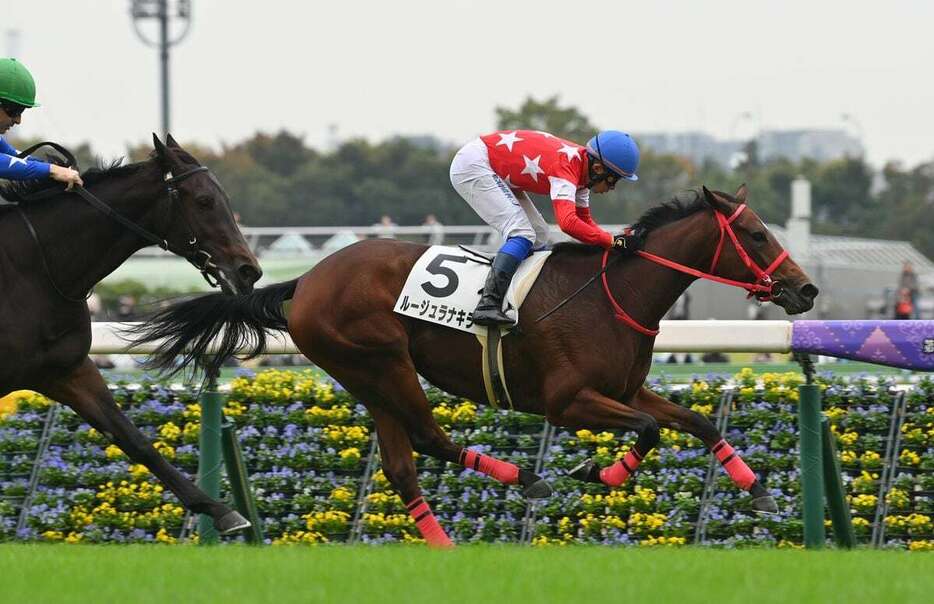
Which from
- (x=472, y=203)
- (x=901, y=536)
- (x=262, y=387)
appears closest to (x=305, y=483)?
(x=262, y=387)

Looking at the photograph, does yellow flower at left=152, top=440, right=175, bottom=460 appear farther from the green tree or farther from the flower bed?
the green tree

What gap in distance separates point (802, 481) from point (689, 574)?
187 cm

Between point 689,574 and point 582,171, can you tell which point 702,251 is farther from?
point 689,574

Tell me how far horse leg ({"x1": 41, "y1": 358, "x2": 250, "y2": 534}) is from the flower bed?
116 cm

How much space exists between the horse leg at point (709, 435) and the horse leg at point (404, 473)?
923mm

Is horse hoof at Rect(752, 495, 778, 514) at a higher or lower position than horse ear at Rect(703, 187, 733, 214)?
lower

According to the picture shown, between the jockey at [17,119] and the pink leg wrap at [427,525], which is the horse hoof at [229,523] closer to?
the pink leg wrap at [427,525]

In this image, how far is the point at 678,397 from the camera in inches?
275

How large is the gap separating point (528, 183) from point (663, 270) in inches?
25.8

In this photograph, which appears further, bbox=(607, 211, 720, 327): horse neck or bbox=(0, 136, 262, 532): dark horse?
bbox=(607, 211, 720, 327): horse neck

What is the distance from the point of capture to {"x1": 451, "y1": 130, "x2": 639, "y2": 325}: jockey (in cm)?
601

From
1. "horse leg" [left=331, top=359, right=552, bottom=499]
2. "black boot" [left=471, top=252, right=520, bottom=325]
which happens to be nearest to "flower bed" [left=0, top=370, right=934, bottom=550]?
"horse leg" [left=331, top=359, right=552, bottom=499]

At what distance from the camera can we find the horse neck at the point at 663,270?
6020 mm

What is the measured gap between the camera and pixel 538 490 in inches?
233
